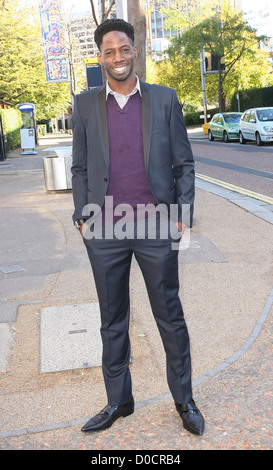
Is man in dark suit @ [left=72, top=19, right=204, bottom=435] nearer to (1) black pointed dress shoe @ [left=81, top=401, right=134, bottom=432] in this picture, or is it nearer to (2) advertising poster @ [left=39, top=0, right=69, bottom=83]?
(1) black pointed dress shoe @ [left=81, top=401, right=134, bottom=432]

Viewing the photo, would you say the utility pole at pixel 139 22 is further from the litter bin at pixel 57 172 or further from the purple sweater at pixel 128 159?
the purple sweater at pixel 128 159

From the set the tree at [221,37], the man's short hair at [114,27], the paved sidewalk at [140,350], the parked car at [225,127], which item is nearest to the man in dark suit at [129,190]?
the man's short hair at [114,27]

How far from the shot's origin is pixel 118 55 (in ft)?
9.32

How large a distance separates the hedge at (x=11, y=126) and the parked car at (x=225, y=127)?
35.3 ft

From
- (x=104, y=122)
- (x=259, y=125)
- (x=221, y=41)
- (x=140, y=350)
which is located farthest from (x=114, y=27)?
(x=221, y=41)

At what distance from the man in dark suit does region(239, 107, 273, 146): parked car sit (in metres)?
22.2

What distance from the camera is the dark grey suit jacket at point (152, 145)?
9.29ft

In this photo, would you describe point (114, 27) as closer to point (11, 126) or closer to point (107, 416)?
point (107, 416)

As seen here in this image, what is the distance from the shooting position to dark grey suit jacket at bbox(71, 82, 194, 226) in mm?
2830

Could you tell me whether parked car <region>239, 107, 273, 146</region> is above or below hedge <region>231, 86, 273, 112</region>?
below

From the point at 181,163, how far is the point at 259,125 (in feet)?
74.4

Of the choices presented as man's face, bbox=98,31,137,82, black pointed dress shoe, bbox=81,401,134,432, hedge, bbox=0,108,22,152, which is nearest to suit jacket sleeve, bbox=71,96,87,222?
man's face, bbox=98,31,137,82

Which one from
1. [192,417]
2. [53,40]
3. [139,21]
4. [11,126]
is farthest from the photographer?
[11,126]

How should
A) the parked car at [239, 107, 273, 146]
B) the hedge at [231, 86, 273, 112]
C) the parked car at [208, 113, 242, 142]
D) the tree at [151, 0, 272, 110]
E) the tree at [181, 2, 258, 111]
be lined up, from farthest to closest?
the hedge at [231, 86, 273, 112], the tree at [151, 0, 272, 110], the tree at [181, 2, 258, 111], the parked car at [208, 113, 242, 142], the parked car at [239, 107, 273, 146]
